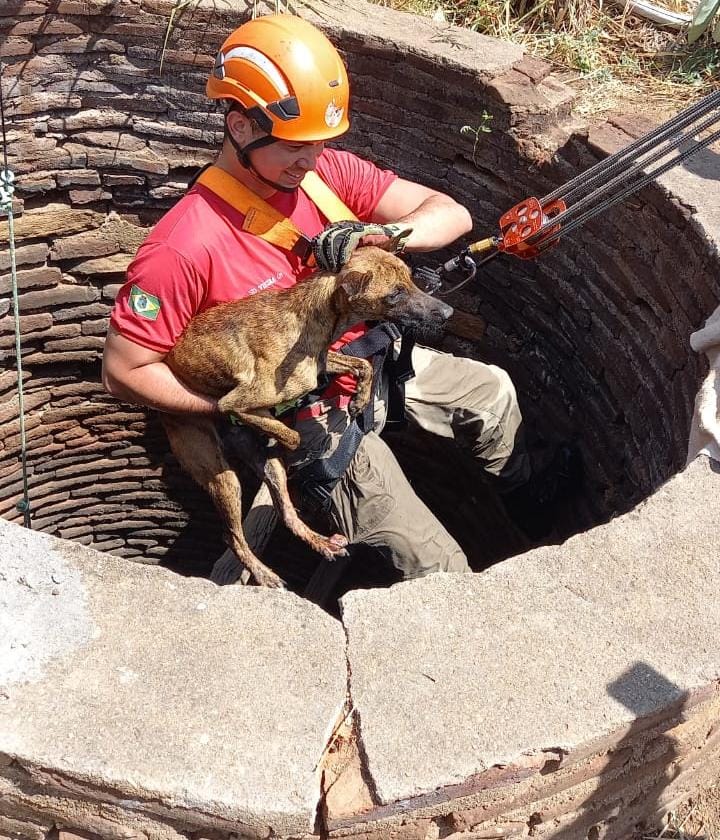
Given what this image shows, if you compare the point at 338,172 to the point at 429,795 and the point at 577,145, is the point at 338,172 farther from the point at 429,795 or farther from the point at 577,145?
Result: the point at 429,795

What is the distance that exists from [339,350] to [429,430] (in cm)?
78

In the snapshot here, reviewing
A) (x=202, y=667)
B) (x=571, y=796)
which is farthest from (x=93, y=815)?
(x=571, y=796)

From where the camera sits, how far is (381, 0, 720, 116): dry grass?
17.1 feet

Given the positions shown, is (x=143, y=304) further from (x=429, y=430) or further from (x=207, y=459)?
(x=429, y=430)

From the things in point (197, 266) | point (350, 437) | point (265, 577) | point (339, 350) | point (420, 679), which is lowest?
point (265, 577)

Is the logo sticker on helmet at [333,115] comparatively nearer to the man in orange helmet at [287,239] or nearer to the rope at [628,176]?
the man in orange helmet at [287,239]

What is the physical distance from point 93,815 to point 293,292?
1866mm

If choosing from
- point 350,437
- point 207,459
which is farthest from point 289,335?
point 207,459

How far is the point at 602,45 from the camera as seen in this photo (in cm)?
557

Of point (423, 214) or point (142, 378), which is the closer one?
point (142, 378)

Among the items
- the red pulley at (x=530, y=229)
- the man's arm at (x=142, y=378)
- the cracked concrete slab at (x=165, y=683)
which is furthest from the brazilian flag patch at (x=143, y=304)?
the red pulley at (x=530, y=229)

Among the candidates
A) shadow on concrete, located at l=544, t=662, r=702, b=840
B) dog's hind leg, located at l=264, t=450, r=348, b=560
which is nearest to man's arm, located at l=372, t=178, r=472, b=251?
dog's hind leg, located at l=264, t=450, r=348, b=560

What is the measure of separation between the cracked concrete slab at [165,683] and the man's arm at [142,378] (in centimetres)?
94

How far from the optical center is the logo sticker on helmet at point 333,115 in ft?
11.3
